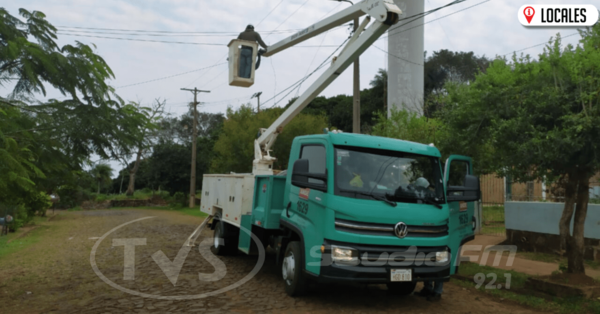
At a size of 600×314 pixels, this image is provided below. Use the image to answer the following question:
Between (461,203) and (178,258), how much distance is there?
6489 millimetres

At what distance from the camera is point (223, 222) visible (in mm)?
11344

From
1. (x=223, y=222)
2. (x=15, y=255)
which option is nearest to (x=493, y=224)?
(x=223, y=222)

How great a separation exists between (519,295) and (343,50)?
5.64m

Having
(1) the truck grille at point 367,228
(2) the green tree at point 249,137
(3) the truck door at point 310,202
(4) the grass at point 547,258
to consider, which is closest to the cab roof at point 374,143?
(3) the truck door at point 310,202

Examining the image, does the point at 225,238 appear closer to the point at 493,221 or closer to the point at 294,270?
the point at 294,270

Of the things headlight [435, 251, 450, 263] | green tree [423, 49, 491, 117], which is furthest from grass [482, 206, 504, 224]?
green tree [423, 49, 491, 117]

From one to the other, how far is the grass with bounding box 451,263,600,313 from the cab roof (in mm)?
2668

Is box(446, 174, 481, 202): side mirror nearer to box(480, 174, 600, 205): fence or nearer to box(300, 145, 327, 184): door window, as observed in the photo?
box(300, 145, 327, 184): door window

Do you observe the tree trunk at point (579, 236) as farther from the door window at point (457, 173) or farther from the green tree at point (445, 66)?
the green tree at point (445, 66)

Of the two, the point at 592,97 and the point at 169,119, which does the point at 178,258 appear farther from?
the point at 169,119

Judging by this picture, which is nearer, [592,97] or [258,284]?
[592,97]

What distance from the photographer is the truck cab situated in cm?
661

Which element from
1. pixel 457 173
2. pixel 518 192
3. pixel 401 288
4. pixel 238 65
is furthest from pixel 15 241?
pixel 518 192

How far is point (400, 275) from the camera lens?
262 inches
